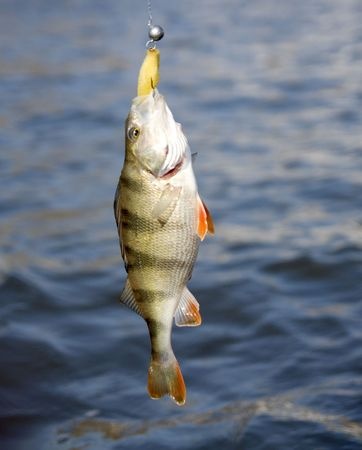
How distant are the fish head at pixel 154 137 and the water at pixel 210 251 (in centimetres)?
252

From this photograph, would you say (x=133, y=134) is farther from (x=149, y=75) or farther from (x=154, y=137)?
(x=149, y=75)

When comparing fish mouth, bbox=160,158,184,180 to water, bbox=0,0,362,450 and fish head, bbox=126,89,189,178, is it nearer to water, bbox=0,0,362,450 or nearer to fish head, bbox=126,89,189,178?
fish head, bbox=126,89,189,178

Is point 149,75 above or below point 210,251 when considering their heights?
below

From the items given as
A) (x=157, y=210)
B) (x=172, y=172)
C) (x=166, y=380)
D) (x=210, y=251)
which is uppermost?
(x=210, y=251)

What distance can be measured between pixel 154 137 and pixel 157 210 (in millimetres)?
252

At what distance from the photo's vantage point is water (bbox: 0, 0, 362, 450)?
6.34m

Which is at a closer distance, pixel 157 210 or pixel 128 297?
pixel 157 210

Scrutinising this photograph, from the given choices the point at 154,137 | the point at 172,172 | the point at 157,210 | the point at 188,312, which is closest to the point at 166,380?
the point at 188,312

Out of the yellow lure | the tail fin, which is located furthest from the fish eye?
the tail fin

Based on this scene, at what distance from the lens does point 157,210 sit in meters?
3.76

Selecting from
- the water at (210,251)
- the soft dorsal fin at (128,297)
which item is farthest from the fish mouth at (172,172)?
the water at (210,251)

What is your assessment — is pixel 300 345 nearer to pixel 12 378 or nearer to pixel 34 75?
pixel 12 378

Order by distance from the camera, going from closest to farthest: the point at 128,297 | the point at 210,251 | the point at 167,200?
the point at 167,200 → the point at 128,297 → the point at 210,251

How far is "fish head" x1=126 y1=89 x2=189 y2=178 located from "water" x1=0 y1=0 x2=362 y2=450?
2.52 metres
